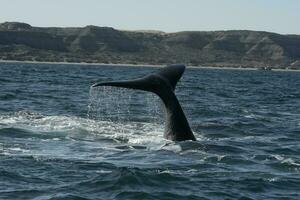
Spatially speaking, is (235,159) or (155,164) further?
(235,159)

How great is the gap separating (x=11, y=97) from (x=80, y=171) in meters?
22.6

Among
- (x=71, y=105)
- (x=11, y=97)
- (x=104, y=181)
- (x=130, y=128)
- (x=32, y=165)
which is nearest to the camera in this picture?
(x=104, y=181)

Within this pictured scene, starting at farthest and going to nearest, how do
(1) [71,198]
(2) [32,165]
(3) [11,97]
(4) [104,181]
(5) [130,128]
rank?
(3) [11,97] < (5) [130,128] < (2) [32,165] < (4) [104,181] < (1) [71,198]

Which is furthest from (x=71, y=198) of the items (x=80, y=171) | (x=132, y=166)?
(x=132, y=166)

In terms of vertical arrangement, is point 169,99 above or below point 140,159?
above

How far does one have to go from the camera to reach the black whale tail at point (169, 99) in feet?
64.3

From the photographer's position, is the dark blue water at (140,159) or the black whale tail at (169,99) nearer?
the dark blue water at (140,159)

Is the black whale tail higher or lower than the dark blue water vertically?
higher

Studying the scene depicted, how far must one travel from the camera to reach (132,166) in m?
16.1

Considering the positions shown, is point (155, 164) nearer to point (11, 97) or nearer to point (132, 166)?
point (132, 166)

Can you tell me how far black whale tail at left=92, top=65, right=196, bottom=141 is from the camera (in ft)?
64.3

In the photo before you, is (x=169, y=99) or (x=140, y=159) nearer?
(x=140, y=159)

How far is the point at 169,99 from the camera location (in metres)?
20.1

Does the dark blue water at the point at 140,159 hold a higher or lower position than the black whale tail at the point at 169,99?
lower
